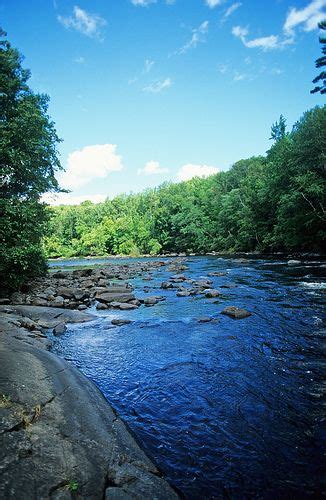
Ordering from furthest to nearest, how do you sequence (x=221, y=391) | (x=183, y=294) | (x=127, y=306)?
(x=183, y=294), (x=127, y=306), (x=221, y=391)

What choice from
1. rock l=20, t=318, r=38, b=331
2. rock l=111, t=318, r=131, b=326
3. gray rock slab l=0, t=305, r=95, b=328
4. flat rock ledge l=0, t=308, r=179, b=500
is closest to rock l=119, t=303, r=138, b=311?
gray rock slab l=0, t=305, r=95, b=328

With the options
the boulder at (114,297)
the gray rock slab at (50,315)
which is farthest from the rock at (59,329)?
the boulder at (114,297)

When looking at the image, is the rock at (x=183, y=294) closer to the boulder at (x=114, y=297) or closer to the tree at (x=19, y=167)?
the boulder at (x=114, y=297)

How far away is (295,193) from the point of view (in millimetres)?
30250

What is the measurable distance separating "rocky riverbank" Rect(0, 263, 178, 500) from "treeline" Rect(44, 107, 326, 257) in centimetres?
1608

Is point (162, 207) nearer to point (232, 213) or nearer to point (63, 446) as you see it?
point (232, 213)

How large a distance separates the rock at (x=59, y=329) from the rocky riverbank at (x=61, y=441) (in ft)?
14.2

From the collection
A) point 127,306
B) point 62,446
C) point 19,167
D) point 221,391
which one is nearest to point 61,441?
point 62,446

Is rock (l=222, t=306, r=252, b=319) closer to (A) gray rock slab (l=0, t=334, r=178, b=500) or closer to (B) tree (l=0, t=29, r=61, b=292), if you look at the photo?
(A) gray rock slab (l=0, t=334, r=178, b=500)

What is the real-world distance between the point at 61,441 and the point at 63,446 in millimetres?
103

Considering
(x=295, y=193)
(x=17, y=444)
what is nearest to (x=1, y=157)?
(x=17, y=444)

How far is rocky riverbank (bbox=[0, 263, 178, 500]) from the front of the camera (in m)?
3.02

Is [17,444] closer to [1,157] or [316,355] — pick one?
[316,355]

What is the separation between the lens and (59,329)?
1099cm
